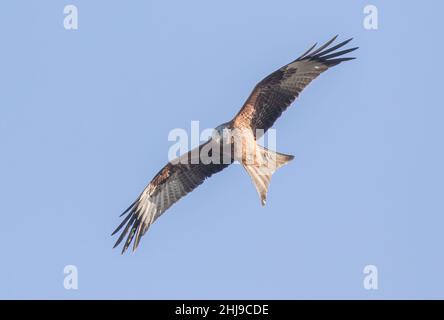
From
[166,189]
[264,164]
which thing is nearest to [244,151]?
[264,164]

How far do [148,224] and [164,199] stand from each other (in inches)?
19.2

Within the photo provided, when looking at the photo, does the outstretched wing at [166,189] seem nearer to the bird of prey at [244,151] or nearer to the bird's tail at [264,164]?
the bird of prey at [244,151]

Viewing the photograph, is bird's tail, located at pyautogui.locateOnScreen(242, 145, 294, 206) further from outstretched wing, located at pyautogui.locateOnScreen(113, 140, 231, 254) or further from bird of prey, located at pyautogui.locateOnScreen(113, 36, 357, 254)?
outstretched wing, located at pyautogui.locateOnScreen(113, 140, 231, 254)

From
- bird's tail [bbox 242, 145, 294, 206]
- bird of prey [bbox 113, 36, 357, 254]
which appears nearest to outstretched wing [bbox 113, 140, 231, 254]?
bird of prey [bbox 113, 36, 357, 254]

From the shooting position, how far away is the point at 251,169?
1366 centimetres

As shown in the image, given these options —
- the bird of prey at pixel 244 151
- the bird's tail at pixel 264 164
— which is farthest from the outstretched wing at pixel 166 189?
the bird's tail at pixel 264 164

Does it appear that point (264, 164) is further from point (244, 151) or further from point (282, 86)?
point (282, 86)

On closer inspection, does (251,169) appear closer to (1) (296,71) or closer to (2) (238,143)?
(2) (238,143)

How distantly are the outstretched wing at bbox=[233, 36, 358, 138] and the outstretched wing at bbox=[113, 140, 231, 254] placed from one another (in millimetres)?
853

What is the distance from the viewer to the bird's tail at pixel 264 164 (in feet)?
44.6

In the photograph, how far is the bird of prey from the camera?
539 inches

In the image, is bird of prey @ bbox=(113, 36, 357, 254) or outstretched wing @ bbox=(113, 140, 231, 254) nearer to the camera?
bird of prey @ bbox=(113, 36, 357, 254)

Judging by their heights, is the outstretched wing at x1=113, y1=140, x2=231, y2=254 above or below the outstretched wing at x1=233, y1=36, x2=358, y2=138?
below
